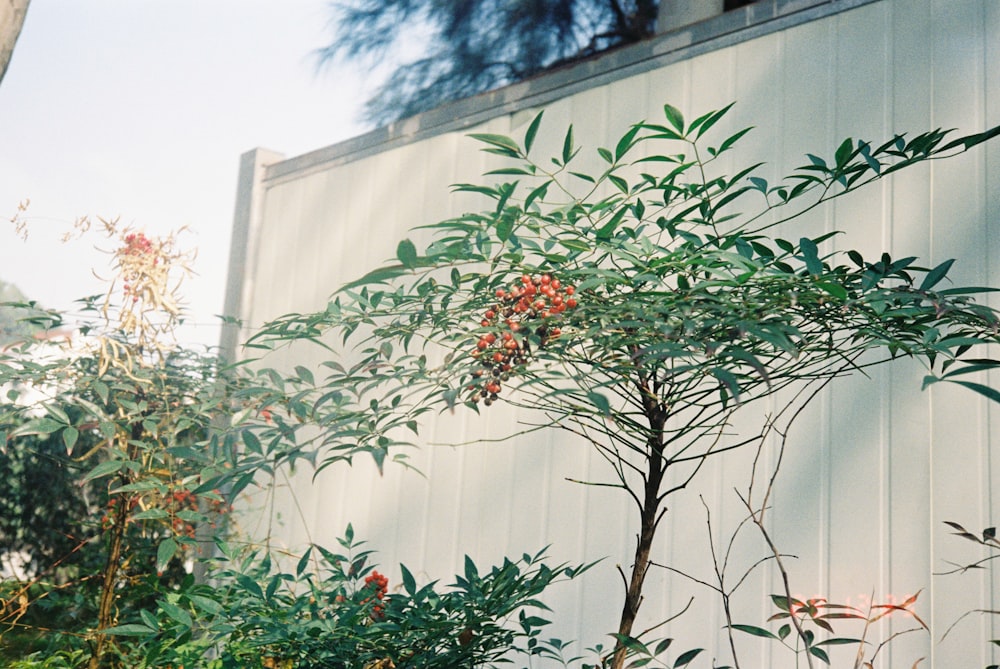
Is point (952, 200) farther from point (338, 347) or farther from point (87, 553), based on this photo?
point (87, 553)

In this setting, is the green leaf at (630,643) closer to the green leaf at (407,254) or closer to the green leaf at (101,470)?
the green leaf at (407,254)

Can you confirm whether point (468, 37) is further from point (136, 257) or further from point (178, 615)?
point (178, 615)

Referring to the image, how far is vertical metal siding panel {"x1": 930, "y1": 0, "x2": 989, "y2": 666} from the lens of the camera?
1752 millimetres

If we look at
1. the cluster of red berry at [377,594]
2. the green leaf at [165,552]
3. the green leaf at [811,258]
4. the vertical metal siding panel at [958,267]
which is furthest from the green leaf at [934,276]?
the green leaf at [165,552]

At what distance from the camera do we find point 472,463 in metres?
2.72

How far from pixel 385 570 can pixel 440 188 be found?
1285 mm

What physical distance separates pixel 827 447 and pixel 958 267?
473 millimetres

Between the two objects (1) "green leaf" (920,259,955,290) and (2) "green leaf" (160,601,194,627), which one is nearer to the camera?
(1) "green leaf" (920,259,955,290)

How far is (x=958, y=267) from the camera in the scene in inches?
73.7

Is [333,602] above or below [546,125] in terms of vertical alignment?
below

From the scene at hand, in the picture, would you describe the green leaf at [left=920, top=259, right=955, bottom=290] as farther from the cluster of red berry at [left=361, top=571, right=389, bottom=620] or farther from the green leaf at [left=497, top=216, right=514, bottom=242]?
the cluster of red berry at [left=361, top=571, right=389, bottom=620]

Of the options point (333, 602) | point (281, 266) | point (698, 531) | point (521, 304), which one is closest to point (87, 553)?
point (281, 266)

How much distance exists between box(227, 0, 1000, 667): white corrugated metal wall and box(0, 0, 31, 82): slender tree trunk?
1.34m

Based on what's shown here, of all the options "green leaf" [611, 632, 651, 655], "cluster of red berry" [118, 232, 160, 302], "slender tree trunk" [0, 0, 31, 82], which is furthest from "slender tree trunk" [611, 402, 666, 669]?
"slender tree trunk" [0, 0, 31, 82]
